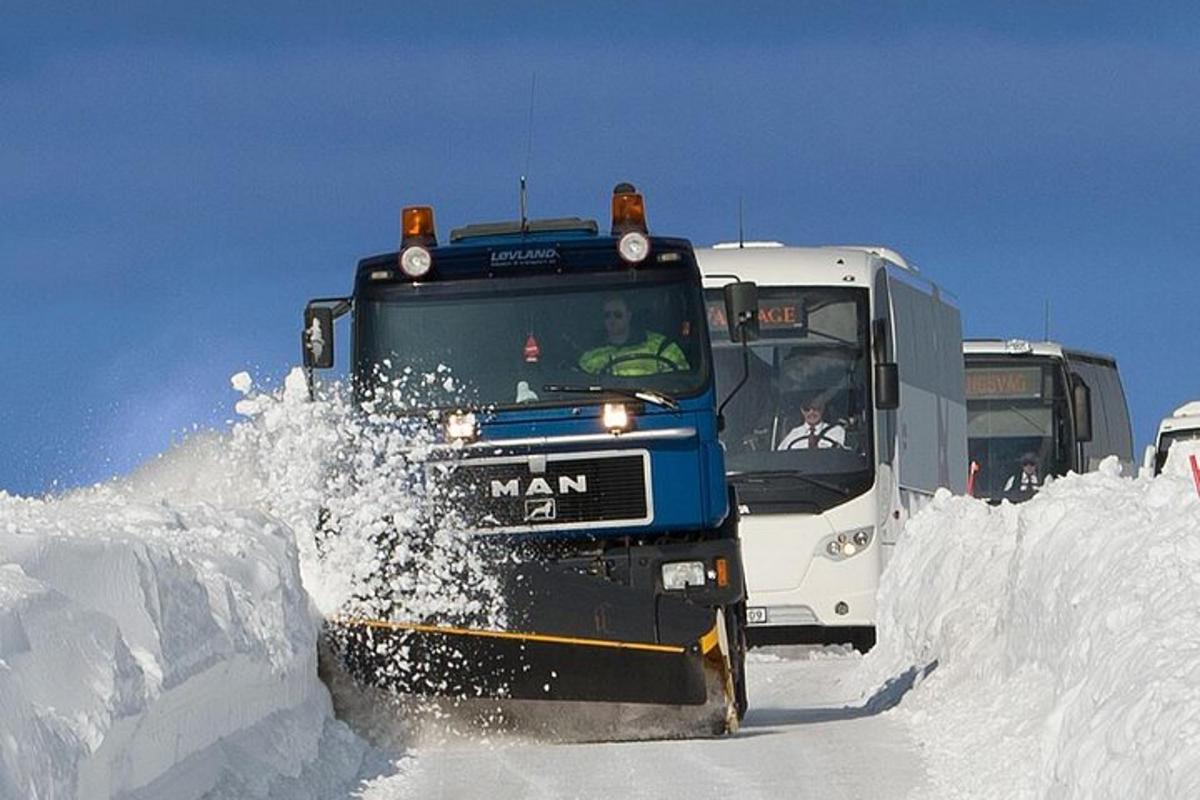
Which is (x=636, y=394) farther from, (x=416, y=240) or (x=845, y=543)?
(x=845, y=543)

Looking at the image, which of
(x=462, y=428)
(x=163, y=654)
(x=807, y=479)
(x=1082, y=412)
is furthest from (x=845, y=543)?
(x=163, y=654)

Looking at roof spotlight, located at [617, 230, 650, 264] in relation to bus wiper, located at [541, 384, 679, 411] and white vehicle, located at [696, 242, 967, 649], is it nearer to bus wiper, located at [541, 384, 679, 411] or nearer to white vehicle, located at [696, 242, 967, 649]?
bus wiper, located at [541, 384, 679, 411]

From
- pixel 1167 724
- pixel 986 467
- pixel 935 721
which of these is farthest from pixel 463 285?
pixel 986 467

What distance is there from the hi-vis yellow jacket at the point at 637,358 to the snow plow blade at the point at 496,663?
156cm

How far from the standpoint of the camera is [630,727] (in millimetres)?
12539

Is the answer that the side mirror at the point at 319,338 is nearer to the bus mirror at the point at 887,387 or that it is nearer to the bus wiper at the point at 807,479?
the bus mirror at the point at 887,387

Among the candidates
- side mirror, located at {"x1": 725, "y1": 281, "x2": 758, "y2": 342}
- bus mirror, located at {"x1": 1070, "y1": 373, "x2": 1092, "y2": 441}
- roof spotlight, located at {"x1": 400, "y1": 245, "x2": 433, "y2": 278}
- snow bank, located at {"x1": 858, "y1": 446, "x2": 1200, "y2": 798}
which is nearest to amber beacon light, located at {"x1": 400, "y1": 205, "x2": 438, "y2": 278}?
roof spotlight, located at {"x1": 400, "y1": 245, "x2": 433, "y2": 278}

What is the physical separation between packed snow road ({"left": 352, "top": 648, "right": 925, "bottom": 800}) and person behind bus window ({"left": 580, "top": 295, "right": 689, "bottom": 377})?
6.64 ft

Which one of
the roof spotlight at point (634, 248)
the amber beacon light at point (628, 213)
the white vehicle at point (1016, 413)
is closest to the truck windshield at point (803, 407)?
the amber beacon light at point (628, 213)

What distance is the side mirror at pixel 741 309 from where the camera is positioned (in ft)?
44.7

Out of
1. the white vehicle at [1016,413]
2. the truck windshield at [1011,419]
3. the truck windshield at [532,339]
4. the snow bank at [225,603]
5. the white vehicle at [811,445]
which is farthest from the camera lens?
the truck windshield at [1011,419]

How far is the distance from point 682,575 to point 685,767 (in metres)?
1.91

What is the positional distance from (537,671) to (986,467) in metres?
22.1

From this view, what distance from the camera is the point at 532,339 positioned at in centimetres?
1323
